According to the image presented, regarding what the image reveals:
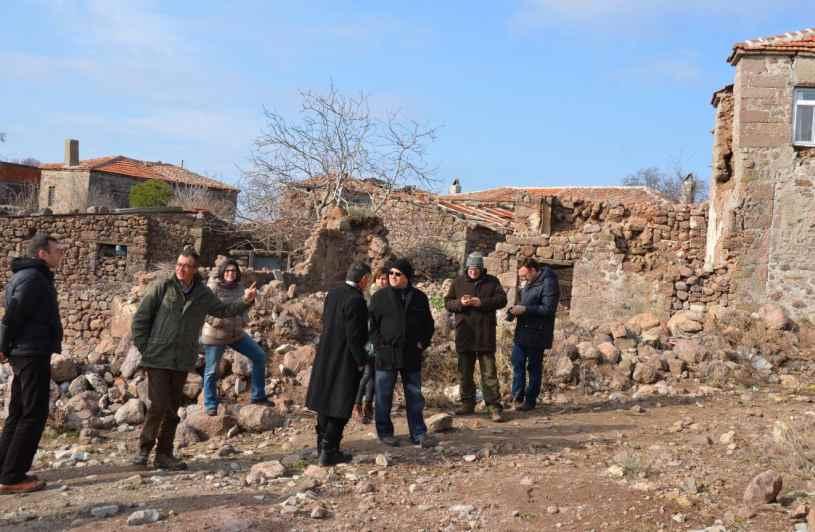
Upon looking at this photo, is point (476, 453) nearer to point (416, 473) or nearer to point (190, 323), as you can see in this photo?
point (416, 473)

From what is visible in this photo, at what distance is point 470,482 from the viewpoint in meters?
5.73

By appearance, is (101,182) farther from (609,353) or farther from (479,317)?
(479,317)

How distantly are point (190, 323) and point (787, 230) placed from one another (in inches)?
490

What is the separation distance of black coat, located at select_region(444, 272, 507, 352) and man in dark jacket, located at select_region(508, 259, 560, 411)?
1.44 feet

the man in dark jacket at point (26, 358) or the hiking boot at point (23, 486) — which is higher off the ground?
the man in dark jacket at point (26, 358)

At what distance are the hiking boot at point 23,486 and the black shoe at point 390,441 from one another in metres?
2.61

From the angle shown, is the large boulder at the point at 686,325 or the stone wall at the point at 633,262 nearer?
the large boulder at the point at 686,325

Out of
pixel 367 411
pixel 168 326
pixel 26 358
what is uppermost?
pixel 168 326

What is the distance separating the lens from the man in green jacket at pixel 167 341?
6.05 m

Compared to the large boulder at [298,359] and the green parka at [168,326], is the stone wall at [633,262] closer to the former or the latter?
the large boulder at [298,359]

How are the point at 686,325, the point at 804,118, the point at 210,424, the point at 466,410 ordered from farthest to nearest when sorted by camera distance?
the point at 804,118 → the point at 686,325 → the point at 466,410 → the point at 210,424

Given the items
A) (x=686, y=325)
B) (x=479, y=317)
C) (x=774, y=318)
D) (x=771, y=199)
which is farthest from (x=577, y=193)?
(x=479, y=317)

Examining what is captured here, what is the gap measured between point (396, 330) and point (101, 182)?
1404 inches

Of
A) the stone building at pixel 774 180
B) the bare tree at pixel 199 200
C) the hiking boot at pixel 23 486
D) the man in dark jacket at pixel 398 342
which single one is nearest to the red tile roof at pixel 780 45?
the stone building at pixel 774 180
